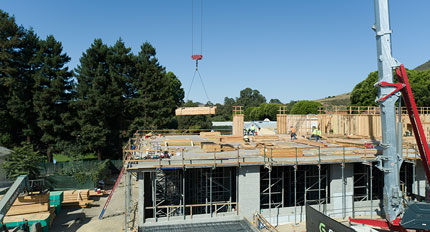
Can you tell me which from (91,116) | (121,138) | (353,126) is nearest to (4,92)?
(91,116)

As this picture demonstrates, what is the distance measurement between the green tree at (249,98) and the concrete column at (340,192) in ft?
338

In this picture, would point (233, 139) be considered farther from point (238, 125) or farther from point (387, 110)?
point (387, 110)

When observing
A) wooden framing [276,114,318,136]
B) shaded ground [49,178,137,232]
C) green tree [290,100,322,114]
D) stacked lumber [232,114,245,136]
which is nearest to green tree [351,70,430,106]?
→ green tree [290,100,322,114]

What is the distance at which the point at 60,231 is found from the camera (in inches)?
705

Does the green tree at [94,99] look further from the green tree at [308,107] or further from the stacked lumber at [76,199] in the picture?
the green tree at [308,107]

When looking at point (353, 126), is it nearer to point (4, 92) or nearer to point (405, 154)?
point (405, 154)

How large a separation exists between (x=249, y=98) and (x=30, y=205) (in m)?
108

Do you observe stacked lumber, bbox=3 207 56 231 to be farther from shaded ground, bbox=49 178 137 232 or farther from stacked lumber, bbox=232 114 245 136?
stacked lumber, bbox=232 114 245 136

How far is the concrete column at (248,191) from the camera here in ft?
51.0

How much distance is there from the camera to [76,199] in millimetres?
23094

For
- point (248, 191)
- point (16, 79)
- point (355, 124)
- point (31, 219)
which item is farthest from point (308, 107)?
point (31, 219)

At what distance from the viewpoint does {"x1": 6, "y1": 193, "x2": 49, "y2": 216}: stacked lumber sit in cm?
1856

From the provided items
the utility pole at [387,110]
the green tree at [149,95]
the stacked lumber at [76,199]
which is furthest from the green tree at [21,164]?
the utility pole at [387,110]

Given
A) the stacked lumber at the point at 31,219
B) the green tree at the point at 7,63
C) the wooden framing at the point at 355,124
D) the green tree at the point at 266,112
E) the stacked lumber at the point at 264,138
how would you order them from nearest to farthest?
the stacked lumber at the point at 31,219, the stacked lumber at the point at 264,138, the wooden framing at the point at 355,124, the green tree at the point at 7,63, the green tree at the point at 266,112
